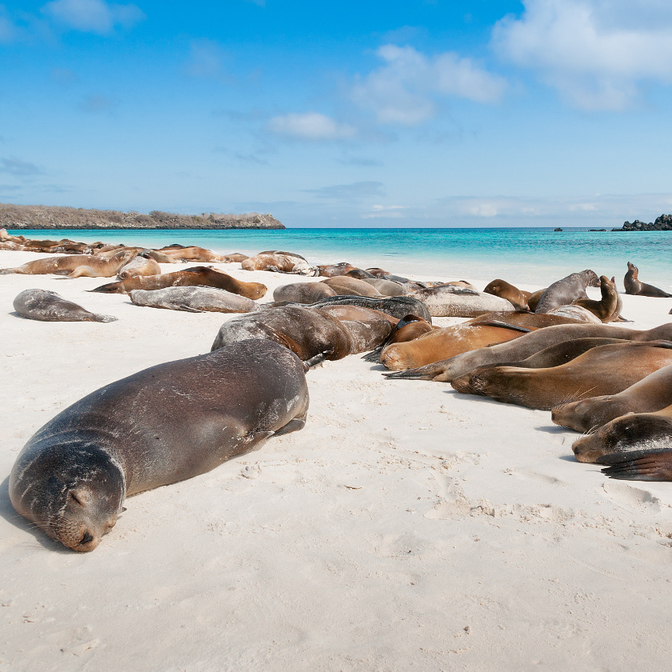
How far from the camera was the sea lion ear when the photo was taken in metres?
2.26

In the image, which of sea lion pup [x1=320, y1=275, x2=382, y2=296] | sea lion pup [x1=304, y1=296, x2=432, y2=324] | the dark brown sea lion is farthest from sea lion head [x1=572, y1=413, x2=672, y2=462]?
sea lion pup [x1=320, y1=275, x2=382, y2=296]

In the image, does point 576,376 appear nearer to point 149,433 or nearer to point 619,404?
point 619,404

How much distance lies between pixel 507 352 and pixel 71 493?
12.6 feet

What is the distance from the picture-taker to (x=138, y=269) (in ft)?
38.3

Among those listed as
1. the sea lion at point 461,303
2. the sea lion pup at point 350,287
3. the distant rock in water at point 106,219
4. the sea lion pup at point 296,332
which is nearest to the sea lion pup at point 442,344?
the sea lion pup at point 296,332

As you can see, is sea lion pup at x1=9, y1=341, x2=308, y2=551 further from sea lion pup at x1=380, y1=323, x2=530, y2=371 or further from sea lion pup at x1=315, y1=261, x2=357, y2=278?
sea lion pup at x1=315, y1=261, x2=357, y2=278

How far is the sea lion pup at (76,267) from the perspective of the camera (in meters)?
13.0

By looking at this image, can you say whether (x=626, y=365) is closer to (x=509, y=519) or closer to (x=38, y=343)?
(x=509, y=519)

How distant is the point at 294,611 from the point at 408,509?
0.84 m

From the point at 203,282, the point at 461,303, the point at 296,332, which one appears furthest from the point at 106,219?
the point at 296,332

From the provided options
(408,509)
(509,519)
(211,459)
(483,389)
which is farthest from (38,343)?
(509,519)

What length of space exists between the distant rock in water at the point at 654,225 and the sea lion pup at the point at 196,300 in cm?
7618

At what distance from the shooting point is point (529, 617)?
178 cm

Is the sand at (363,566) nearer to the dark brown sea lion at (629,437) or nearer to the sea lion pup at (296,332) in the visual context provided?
the dark brown sea lion at (629,437)
